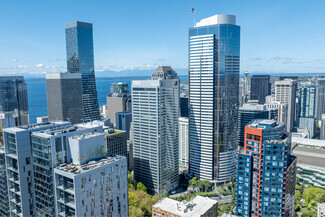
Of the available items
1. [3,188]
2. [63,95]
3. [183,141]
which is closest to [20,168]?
[3,188]

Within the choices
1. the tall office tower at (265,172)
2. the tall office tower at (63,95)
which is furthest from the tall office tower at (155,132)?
the tall office tower at (63,95)

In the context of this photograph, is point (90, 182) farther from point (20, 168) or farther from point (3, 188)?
point (3, 188)

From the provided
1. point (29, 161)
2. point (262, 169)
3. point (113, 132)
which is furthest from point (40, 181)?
point (113, 132)

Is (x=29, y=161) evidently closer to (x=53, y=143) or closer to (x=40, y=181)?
(x=40, y=181)

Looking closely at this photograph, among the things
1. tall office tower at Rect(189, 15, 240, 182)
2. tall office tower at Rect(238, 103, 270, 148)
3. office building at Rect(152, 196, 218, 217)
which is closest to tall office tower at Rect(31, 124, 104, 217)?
office building at Rect(152, 196, 218, 217)

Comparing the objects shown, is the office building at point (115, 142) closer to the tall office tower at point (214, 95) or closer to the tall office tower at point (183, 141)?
the tall office tower at point (214, 95)
